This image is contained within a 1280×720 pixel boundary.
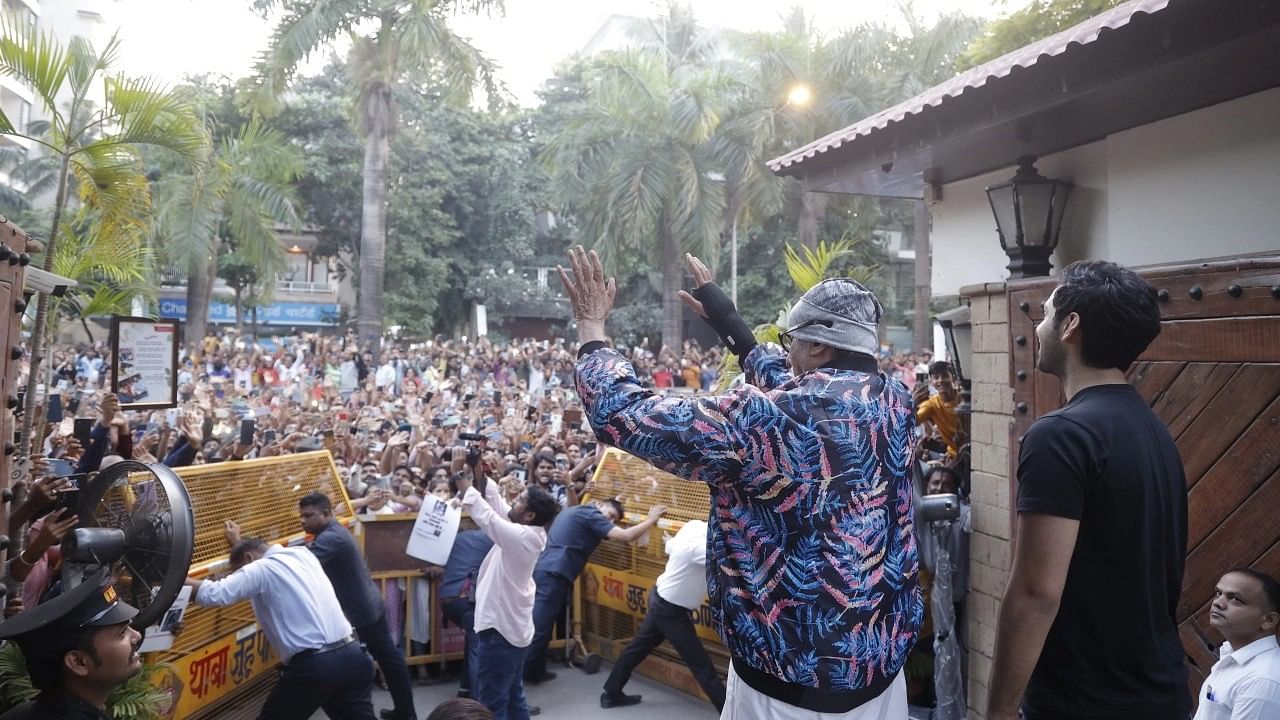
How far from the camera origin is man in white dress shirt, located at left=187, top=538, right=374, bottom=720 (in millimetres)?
5582

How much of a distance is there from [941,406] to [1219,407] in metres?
4.56

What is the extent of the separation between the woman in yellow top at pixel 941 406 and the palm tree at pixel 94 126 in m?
6.09

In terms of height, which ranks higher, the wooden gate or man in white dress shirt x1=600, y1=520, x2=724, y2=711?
the wooden gate

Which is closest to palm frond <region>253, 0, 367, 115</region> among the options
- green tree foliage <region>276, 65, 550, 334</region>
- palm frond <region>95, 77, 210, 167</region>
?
green tree foliage <region>276, 65, 550, 334</region>

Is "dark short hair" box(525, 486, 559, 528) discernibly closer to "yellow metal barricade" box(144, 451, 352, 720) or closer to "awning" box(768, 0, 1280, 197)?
"yellow metal barricade" box(144, 451, 352, 720)

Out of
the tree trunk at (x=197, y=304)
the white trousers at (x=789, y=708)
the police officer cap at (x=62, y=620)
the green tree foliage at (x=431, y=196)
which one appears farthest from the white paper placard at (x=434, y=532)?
the green tree foliage at (x=431, y=196)

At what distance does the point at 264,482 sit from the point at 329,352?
57.5ft

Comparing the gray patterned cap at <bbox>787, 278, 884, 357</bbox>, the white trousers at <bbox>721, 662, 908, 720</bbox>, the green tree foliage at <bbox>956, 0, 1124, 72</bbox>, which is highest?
the green tree foliage at <bbox>956, 0, 1124, 72</bbox>

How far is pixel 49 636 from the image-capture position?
275 centimetres

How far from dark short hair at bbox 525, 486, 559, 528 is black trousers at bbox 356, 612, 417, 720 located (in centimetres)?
124

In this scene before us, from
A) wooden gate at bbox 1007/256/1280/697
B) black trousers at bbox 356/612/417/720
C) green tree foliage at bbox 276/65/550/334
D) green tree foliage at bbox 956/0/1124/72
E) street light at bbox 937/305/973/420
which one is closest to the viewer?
wooden gate at bbox 1007/256/1280/697

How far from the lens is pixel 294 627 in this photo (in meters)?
5.59

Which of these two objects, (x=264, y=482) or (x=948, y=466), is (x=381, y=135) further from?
(x=948, y=466)

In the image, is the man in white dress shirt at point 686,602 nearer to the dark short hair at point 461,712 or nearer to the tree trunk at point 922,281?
A: the dark short hair at point 461,712
